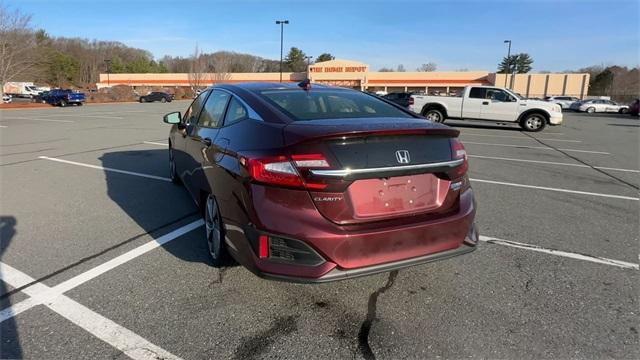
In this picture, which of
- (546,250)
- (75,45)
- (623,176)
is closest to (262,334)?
(546,250)

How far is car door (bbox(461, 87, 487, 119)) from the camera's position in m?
Result: 17.2

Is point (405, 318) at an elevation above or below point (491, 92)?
below

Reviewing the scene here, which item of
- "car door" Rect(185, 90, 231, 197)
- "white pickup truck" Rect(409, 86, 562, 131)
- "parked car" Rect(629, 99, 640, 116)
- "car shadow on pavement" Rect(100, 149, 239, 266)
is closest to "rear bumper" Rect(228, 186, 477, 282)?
"car door" Rect(185, 90, 231, 197)

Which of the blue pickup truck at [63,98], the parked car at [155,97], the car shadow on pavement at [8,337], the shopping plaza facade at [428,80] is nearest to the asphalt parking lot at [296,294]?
the car shadow on pavement at [8,337]

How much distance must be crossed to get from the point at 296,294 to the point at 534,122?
16797mm

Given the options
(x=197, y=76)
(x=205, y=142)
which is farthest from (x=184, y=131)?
(x=197, y=76)

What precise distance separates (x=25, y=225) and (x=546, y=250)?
5492mm

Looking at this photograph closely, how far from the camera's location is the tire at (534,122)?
16.8 m

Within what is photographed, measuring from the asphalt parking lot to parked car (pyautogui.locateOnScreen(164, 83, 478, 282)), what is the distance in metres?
0.42

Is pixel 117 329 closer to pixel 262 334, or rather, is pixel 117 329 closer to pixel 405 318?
pixel 262 334

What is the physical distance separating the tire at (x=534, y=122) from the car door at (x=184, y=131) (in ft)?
51.0

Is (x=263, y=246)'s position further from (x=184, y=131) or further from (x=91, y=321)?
(x=184, y=131)

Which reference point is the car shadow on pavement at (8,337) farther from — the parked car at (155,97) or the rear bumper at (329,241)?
the parked car at (155,97)

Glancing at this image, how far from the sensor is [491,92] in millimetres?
17188
